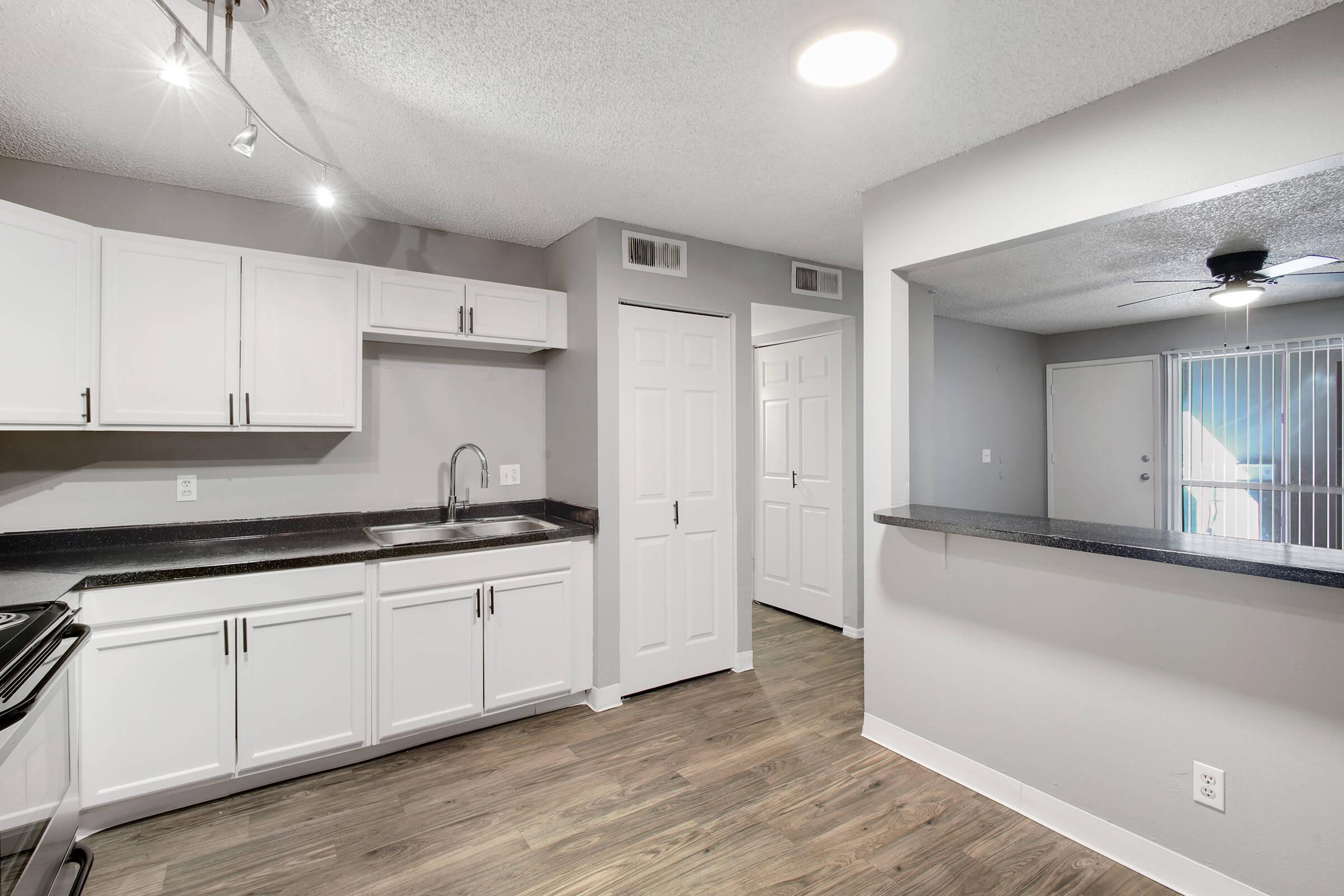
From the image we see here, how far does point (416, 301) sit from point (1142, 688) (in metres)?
3.17

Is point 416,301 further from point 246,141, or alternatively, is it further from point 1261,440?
point 1261,440

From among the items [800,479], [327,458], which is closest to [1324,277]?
[800,479]

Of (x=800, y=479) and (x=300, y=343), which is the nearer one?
(x=300, y=343)

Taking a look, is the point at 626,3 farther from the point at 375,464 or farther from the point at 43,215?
the point at 375,464

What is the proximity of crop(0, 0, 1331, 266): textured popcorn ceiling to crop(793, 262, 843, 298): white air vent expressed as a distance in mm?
920

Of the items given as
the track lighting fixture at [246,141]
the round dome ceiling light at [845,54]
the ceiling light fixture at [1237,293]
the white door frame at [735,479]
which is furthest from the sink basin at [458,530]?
the ceiling light fixture at [1237,293]

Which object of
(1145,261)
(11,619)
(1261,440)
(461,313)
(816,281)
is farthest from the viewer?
(1261,440)

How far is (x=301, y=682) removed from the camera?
2.41 meters

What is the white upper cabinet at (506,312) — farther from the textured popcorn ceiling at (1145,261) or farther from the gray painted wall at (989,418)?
the gray painted wall at (989,418)

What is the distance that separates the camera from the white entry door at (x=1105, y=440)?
537 centimetres

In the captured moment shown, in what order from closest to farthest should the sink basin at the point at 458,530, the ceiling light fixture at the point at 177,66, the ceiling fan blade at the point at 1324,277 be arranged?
the ceiling light fixture at the point at 177,66 < the sink basin at the point at 458,530 < the ceiling fan blade at the point at 1324,277

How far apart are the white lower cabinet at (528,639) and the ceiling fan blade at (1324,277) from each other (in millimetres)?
4436

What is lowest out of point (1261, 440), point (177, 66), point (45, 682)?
point (45, 682)

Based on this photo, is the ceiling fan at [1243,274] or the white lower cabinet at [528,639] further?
the ceiling fan at [1243,274]
